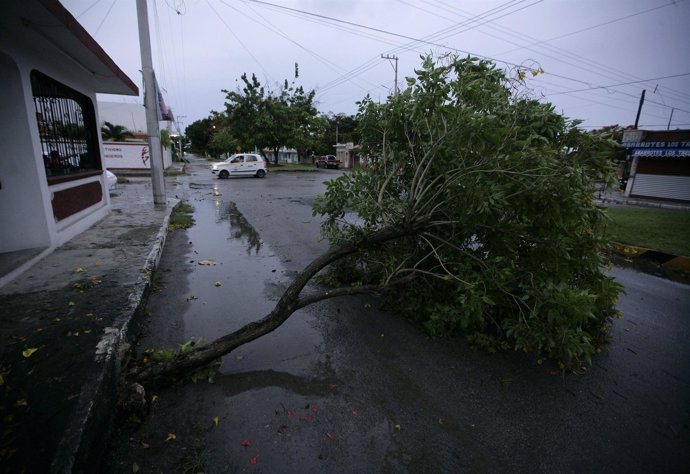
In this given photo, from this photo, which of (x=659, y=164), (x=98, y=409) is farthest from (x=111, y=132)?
(x=659, y=164)

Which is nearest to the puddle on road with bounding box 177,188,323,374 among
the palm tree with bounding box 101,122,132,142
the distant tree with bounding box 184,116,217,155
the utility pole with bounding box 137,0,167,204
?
the utility pole with bounding box 137,0,167,204

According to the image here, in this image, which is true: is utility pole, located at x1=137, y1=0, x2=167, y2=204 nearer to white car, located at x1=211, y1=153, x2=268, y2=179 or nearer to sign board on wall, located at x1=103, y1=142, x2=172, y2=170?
white car, located at x1=211, y1=153, x2=268, y2=179

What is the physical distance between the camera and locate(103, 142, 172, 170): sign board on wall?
919 inches

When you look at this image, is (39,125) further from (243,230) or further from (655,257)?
(655,257)

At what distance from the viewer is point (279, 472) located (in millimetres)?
2258

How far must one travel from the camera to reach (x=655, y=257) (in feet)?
23.5

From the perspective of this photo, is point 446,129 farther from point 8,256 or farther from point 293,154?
point 293,154

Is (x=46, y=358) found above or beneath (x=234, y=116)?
beneath

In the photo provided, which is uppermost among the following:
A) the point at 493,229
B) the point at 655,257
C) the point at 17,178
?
the point at 17,178

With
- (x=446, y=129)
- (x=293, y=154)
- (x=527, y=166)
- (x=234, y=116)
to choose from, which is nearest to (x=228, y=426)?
(x=446, y=129)

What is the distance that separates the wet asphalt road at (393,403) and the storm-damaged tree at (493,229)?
1.06ft

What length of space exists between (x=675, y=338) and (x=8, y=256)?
8759 millimetres

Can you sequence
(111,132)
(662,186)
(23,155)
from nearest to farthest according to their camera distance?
(23,155) → (662,186) → (111,132)

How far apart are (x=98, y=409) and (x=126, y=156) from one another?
26.4 metres
